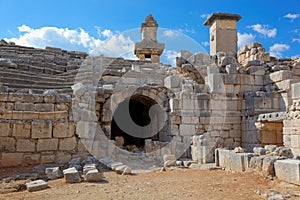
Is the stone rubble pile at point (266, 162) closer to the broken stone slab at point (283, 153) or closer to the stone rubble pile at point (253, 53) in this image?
the broken stone slab at point (283, 153)

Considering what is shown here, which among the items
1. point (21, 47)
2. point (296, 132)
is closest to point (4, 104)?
point (296, 132)

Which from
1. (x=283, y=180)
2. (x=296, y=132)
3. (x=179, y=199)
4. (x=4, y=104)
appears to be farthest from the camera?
(x=296, y=132)

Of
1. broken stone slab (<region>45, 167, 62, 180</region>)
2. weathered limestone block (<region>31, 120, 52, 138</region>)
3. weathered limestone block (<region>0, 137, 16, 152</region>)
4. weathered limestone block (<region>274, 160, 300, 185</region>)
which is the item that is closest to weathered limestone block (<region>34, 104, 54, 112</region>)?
weathered limestone block (<region>31, 120, 52, 138</region>)

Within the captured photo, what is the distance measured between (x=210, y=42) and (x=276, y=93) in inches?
418

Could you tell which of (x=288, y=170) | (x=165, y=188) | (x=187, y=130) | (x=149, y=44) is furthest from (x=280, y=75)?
(x=149, y=44)

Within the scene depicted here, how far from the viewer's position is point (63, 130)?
22.3 feet

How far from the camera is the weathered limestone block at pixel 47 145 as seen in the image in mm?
6592

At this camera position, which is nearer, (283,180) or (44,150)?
(283,180)

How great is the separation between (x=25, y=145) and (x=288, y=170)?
209 inches

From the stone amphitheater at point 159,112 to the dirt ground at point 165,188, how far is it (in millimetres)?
412

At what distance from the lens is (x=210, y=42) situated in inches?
751

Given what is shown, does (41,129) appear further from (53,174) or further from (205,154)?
(205,154)

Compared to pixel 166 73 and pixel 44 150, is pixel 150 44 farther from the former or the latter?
pixel 44 150

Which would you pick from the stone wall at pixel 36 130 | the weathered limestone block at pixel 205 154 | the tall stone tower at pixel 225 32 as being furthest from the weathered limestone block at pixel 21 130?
the tall stone tower at pixel 225 32
